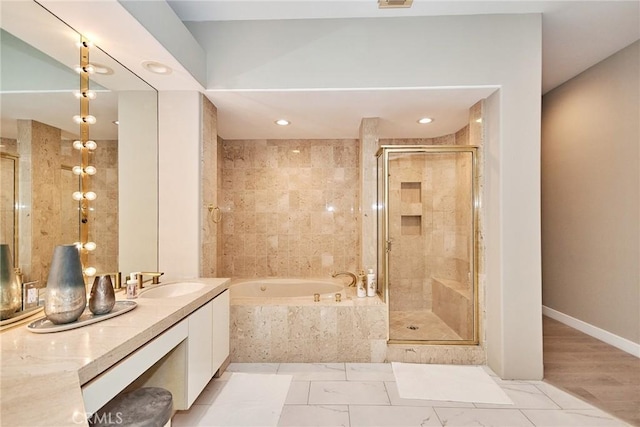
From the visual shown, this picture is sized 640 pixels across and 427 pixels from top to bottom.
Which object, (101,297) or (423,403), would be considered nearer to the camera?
(101,297)

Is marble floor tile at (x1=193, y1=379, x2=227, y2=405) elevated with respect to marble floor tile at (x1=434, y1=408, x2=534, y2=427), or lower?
elevated

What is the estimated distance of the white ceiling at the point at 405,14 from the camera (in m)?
2.28

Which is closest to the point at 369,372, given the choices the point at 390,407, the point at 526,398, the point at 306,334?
the point at 390,407

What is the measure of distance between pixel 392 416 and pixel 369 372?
556 millimetres

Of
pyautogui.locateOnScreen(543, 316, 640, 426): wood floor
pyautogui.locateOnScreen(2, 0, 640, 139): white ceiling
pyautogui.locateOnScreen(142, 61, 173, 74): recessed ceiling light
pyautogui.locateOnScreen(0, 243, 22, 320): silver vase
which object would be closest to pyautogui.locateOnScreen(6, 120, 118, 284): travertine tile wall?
pyautogui.locateOnScreen(0, 243, 22, 320): silver vase

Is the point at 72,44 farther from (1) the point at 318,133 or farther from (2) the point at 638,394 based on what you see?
(2) the point at 638,394

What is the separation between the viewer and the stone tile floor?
1896mm

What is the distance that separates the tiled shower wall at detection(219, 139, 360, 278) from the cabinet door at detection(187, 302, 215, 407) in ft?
6.59

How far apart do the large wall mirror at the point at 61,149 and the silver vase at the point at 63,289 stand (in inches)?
11.3

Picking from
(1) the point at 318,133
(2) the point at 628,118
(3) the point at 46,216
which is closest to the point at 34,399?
(3) the point at 46,216

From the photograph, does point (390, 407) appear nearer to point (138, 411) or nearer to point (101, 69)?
point (138, 411)

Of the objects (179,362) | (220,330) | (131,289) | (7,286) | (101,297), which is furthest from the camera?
(220,330)

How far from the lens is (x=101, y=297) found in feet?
4.79

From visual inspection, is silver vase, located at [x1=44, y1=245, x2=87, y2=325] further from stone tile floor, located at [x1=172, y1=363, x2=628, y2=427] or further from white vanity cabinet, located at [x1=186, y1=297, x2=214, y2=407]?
stone tile floor, located at [x1=172, y1=363, x2=628, y2=427]
